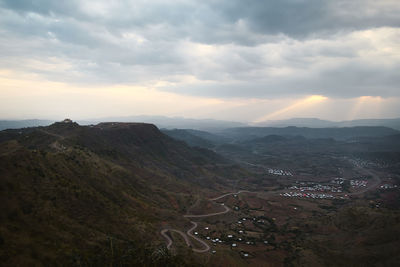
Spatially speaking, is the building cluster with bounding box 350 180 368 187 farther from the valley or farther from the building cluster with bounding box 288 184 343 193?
the valley

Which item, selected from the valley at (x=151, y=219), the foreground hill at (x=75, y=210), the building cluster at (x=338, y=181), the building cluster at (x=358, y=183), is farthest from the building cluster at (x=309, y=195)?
the foreground hill at (x=75, y=210)

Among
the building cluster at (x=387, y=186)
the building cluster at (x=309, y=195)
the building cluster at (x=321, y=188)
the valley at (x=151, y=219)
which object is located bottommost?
the building cluster at (x=321, y=188)

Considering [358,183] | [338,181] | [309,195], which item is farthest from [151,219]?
[358,183]

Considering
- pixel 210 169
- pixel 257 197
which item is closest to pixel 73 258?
pixel 257 197

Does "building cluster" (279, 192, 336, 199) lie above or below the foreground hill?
below

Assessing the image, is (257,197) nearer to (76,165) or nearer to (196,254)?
(196,254)

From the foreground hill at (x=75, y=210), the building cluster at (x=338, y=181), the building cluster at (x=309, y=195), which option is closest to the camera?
the foreground hill at (x=75, y=210)

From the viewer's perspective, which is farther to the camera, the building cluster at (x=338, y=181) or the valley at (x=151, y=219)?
the building cluster at (x=338, y=181)

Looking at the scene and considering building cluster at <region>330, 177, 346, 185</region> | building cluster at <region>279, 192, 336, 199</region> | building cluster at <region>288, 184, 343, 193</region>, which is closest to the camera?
building cluster at <region>279, 192, 336, 199</region>

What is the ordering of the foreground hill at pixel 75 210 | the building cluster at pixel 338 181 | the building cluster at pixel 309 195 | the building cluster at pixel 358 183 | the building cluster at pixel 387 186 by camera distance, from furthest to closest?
the building cluster at pixel 338 181 < the building cluster at pixel 358 183 < the building cluster at pixel 387 186 < the building cluster at pixel 309 195 < the foreground hill at pixel 75 210

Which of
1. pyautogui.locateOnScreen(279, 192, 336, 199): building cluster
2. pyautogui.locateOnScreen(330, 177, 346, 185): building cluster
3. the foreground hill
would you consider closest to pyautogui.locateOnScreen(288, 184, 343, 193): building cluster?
pyautogui.locateOnScreen(279, 192, 336, 199): building cluster

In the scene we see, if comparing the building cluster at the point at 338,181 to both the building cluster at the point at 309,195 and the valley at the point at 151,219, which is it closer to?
the valley at the point at 151,219
